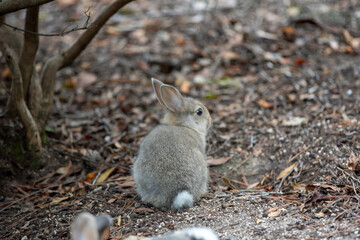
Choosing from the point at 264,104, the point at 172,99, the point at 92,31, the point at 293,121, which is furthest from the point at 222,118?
the point at 92,31

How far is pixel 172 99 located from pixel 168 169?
5.24ft

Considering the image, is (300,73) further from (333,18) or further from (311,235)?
(311,235)

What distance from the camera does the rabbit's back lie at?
16.6 feet

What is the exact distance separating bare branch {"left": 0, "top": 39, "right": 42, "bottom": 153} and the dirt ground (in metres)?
0.37

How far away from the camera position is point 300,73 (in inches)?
335

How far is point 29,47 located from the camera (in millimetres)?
5664

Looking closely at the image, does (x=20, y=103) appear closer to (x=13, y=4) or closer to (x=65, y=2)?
(x=13, y=4)

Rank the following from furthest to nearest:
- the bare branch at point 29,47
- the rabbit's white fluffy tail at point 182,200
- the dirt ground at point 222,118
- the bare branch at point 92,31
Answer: the bare branch at point 92,31 → the bare branch at point 29,47 → the rabbit's white fluffy tail at point 182,200 → the dirt ground at point 222,118

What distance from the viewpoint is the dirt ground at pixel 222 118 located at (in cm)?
487

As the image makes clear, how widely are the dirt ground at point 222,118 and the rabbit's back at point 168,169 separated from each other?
7.7 inches

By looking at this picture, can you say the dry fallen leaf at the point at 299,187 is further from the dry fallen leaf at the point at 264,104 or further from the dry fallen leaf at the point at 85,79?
the dry fallen leaf at the point at 85,79

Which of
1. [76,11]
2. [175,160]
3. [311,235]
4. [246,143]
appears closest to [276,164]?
[246,143]

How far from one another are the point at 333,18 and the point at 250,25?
1.95 m

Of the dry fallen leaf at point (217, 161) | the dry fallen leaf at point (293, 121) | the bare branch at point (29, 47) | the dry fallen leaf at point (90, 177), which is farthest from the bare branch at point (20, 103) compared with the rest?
the dry fallen leaf at point (293, 121)
